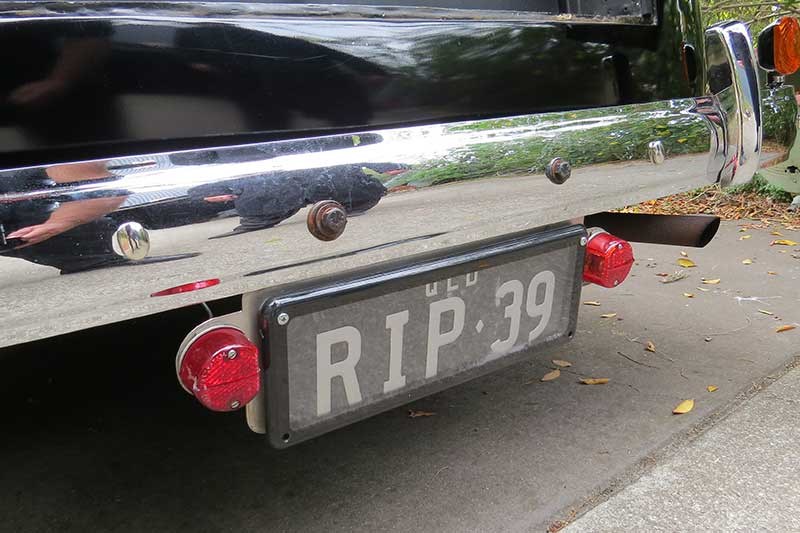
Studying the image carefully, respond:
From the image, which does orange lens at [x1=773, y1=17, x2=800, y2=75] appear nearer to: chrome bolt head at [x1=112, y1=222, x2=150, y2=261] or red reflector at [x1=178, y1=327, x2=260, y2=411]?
red reflector at [x1=178, y1=327, x2=260, y2=411]

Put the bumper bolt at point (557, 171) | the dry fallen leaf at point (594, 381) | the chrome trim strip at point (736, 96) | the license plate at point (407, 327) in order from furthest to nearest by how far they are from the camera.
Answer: the dry fallen leaf at point (594, 381) < the chrome trim strip at point (736, 96) < the bumper bolt at point (557, 171) < the license plate at point (407, 327)

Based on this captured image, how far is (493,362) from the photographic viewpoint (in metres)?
1.85

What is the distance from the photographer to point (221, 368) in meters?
1.37

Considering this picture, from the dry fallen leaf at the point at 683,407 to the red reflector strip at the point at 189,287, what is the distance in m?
1.73

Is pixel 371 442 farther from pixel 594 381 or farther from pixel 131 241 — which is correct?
pixel 131 241

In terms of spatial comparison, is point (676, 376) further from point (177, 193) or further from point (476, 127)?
point (177, 193)

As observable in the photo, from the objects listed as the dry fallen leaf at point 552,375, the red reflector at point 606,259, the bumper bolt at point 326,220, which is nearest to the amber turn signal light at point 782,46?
the red reflector at point 606,259

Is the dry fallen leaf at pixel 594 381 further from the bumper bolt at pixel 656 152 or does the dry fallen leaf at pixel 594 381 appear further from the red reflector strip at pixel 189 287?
the red reflector strip at pixel 189 287

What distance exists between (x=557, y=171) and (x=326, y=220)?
67 cm

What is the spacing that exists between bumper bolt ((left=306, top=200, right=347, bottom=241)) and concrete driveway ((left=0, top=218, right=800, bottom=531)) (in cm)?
58

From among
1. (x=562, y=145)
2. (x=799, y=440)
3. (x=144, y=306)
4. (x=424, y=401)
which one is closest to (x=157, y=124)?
(x=144, y=306)

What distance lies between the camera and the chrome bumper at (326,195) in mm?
1141

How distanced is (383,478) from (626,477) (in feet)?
2.28

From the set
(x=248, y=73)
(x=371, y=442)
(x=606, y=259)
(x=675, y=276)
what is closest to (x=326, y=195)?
(x=248, y=73)
